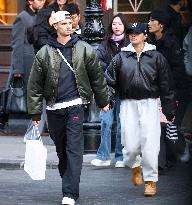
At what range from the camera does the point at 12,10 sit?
15242 mm

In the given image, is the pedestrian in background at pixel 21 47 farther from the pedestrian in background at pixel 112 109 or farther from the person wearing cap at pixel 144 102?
the person wearing cap at pixel 144 102

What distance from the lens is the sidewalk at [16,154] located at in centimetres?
1180

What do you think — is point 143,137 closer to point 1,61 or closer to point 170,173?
point 170,173

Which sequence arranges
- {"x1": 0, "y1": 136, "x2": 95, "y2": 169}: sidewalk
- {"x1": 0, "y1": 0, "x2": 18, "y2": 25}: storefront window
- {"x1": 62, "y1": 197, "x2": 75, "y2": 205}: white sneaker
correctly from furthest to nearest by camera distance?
1. {"x1": 0, "y1": 0, "x2": 18, "y2": 25}: storefront window
2. {"x1": 0, "y1": 136, "x2": 95, "y2": 169}: sidewalk
3. {"x1": 62, "y1": 197, "x2": 75, "y2": 205}: white sneaker

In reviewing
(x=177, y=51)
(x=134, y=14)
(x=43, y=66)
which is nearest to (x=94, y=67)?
(x=43, y=66)

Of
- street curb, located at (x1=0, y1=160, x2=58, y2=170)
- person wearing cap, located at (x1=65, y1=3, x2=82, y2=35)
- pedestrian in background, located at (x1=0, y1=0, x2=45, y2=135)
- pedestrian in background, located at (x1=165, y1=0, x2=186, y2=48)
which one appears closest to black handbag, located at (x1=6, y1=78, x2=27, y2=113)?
pedestrian in background, located at (x1=0, y1=0, x2=45, y2=135)

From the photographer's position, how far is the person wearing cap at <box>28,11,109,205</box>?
29.7 feet

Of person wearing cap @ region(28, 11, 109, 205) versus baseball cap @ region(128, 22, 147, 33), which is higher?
baseball cap @ region(128, 22, 147, 33)

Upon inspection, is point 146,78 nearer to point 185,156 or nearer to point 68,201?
point 68,201

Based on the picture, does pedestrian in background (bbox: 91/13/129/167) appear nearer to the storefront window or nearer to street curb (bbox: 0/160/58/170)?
street curb (bbox: 0/160/58/170)

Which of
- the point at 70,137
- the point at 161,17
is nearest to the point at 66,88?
the point at 70,137

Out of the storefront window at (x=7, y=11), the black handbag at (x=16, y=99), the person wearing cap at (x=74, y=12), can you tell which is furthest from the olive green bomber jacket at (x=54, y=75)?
the storefront window at (x=7, y=11)

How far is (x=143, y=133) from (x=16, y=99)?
496 centimetres

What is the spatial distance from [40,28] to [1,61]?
285 cm
